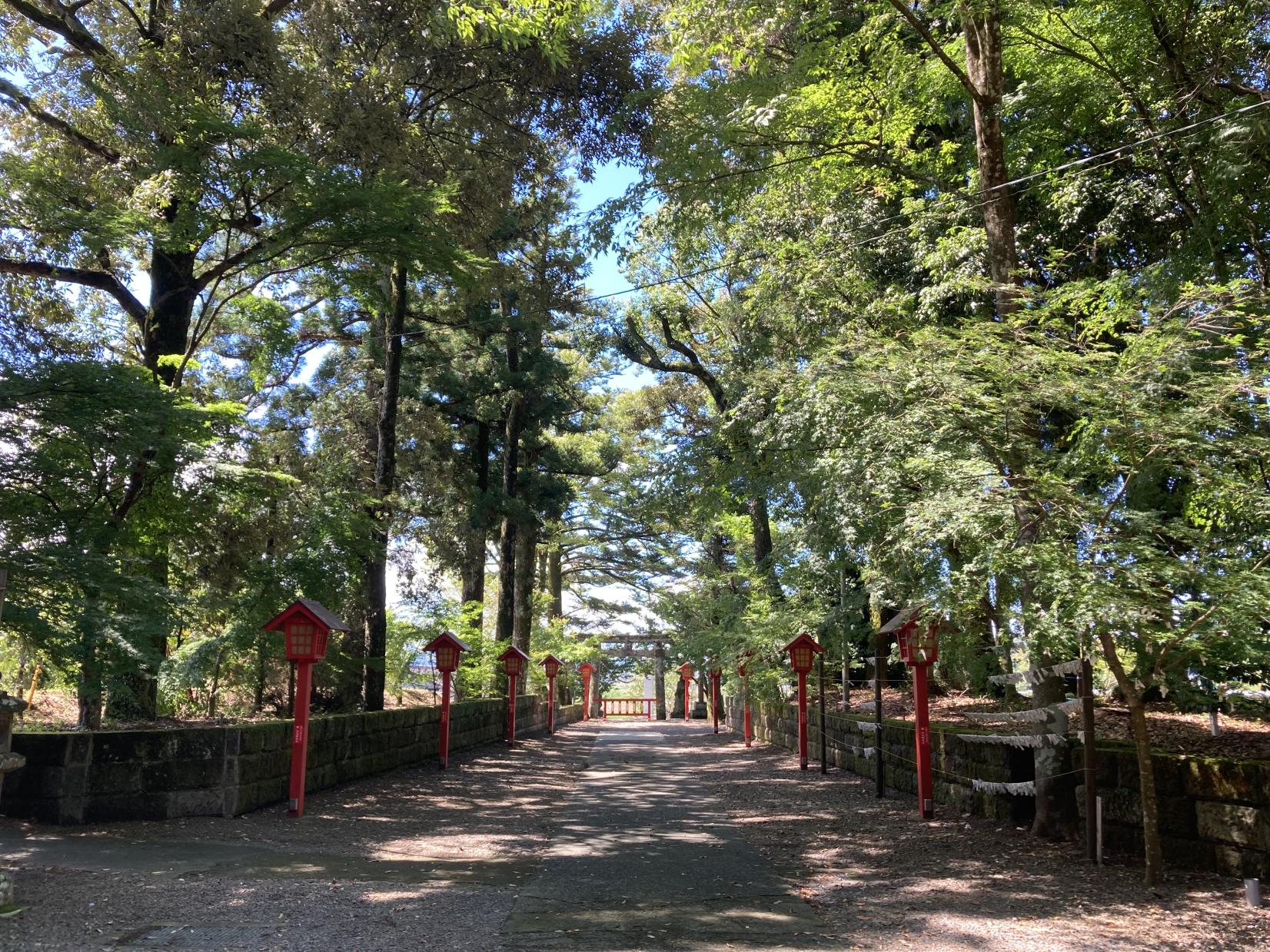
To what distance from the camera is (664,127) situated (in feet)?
38.1

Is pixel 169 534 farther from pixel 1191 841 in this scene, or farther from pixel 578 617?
pixel 578 617

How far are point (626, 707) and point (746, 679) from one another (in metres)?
31.0

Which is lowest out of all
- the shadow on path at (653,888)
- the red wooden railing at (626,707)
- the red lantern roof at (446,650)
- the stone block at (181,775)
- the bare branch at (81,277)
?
the red wooden railing at (626,707)

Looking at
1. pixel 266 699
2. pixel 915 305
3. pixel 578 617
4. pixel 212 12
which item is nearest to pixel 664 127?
pixel 915 305

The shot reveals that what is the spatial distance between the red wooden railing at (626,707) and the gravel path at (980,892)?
38.6 m

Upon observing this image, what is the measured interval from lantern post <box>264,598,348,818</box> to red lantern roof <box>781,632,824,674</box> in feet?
26.9

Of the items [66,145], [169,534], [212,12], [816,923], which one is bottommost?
[816,923]

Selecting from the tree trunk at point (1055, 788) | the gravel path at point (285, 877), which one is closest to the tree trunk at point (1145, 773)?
the tree trunk at point (1055, 788)

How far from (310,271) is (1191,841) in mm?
15119

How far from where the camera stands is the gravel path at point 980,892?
4.78 meters

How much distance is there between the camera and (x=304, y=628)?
9359mm

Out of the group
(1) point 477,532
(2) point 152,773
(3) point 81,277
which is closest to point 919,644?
(2) point 152,773

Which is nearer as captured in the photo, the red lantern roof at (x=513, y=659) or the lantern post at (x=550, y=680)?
the red lantern roof at (x=513, y=659)

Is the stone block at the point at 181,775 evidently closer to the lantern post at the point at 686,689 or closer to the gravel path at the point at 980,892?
the gravel path at the point at 980,892
